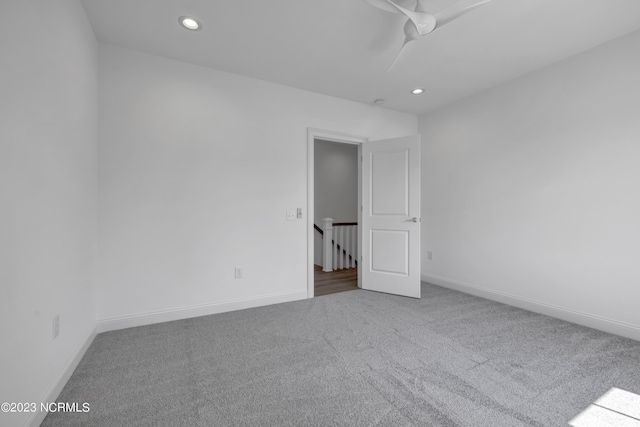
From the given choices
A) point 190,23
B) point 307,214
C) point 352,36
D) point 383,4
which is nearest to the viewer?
point 383,4

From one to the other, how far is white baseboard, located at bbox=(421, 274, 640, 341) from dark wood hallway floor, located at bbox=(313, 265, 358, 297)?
55.1 inches

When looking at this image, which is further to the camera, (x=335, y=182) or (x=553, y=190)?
(x=335, y=182)

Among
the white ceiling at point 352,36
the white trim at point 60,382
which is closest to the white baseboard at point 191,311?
the white trim at point 60,382

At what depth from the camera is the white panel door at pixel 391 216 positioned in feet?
11.6

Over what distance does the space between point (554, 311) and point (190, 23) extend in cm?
445

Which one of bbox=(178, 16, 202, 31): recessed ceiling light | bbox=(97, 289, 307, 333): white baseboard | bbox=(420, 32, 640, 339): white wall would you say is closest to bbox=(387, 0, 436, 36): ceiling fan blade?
bbox=(178, 16, 202, 31): recessed ceiling light

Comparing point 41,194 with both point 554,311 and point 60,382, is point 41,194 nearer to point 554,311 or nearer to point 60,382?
point 60,382

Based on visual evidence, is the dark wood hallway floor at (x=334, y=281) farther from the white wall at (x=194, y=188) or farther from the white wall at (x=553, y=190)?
the white wall at (x=553, y=190)

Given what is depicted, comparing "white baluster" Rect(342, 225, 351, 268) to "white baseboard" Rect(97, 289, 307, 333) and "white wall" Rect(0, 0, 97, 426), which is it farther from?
"white wall" Rect(0, 0, 97, 426)

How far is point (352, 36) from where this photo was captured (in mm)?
2412

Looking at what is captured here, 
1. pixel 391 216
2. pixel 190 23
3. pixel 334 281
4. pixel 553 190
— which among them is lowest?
pixel 334 281

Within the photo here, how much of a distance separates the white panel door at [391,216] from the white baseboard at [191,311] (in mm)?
1125

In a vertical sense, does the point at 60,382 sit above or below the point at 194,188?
below

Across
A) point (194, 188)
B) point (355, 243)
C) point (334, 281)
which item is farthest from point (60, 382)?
point (355, 243)
